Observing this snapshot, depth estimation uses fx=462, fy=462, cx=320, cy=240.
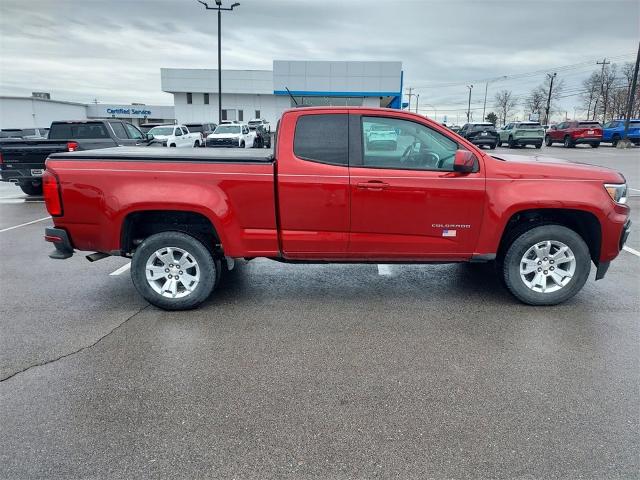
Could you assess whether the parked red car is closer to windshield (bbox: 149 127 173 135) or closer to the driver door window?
windshield (bbox: 149 127 173 135)

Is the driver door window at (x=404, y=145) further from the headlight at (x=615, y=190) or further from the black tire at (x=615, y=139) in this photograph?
the black tire at (x=615, y=139)

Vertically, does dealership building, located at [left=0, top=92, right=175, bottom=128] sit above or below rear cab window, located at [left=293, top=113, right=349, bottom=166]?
above

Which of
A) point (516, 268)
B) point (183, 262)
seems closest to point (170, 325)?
point (183, 262)

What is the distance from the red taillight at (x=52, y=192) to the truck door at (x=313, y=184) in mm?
2116

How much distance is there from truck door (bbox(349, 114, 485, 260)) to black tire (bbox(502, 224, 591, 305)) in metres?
0.44

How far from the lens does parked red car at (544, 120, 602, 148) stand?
29547 mm

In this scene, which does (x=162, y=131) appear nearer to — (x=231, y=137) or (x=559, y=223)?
(x=231, y=137)

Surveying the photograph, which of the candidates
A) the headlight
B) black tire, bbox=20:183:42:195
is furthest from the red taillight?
black tire, bbox=20:183:42:195

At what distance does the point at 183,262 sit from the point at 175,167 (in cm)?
95

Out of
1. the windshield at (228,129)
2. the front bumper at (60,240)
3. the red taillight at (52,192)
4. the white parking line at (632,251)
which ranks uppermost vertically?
the windshield at (228,129)

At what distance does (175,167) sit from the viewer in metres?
4.41

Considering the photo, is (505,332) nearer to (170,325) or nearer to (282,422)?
(282,422)

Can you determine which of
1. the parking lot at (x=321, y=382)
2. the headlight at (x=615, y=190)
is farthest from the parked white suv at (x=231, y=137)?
the headlight at (x=615, y=190)

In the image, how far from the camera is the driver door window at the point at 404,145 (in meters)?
4.54
